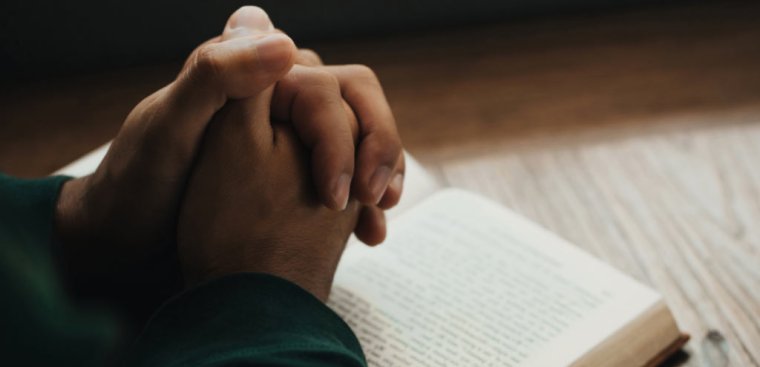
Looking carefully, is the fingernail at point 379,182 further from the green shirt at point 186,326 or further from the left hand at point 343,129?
the green shirt at point 186,326

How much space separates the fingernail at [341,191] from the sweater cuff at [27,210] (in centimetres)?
23

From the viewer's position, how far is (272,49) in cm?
67

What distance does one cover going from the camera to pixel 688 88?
3.76ft

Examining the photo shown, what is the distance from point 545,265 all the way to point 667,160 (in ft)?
0.93

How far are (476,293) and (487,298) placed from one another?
11 millimetres

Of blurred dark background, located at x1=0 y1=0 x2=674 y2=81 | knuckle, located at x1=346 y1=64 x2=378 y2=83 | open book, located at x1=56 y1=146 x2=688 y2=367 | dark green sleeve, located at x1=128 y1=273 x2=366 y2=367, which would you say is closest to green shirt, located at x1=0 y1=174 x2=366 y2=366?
dark green sleeve, located at x1=128 y1=273 x2=366 y2=367

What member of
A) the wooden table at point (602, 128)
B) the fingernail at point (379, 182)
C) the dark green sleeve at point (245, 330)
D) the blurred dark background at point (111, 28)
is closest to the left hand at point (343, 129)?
the fingernail at point (379, 182)

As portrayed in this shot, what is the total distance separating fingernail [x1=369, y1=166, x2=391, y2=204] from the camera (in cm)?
75

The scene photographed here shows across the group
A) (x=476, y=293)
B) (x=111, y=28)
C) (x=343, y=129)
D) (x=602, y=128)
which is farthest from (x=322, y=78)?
(x=111, y=28)

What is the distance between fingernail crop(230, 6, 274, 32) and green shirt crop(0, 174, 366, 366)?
0.24 metres

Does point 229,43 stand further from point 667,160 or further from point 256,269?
point 667,160

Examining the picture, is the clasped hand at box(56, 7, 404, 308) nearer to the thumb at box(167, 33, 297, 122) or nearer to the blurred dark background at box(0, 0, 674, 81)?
the thumb at box(167, 33, 297, 122)

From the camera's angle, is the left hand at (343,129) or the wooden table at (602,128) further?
the wooden table at (602,128)

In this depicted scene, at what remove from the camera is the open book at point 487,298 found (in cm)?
72
